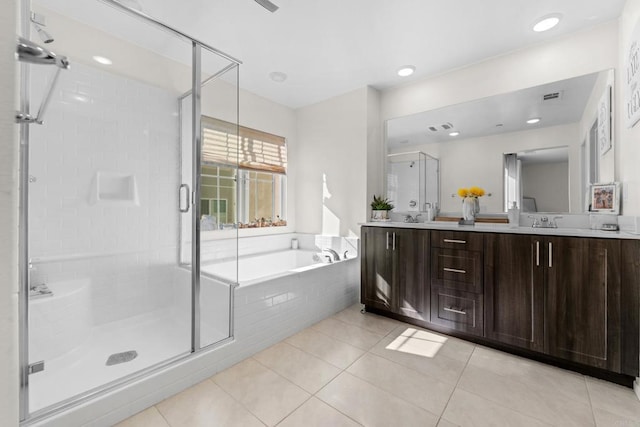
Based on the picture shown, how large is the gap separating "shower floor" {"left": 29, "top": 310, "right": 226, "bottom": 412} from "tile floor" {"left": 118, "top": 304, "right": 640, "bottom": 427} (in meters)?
0.36

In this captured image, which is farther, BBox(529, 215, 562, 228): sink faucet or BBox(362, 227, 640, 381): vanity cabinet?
BBox(529, 215, 562, 228): sink faucet

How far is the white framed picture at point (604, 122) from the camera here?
6.77 ft

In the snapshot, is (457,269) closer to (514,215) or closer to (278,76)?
(514,215)

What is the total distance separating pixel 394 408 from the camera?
154 cm

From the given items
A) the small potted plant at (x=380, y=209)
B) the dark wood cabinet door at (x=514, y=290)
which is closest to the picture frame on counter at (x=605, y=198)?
the dark wood cabinet door at (x=514, y=290)

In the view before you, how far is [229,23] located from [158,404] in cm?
264

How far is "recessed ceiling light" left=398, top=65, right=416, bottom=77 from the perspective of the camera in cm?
281

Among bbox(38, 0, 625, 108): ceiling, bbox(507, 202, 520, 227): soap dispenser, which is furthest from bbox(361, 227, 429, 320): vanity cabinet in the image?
bbox(38, 0, 625, 108): ceiling

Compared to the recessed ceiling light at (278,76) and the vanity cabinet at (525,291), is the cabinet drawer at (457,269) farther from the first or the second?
the recessed ceiling light at (278,76)

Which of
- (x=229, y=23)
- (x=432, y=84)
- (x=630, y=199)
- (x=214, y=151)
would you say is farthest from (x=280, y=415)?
(x=432, y=84)

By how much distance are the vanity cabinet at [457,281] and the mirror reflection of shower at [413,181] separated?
2.19 ft

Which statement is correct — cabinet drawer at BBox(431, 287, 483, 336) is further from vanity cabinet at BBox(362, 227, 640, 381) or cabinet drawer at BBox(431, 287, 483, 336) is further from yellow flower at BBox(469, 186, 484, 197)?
yellow flower at BBox(469, 186, 484, 197)

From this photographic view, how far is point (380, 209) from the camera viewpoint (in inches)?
125

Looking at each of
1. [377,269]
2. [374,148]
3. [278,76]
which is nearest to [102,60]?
[278,76]
